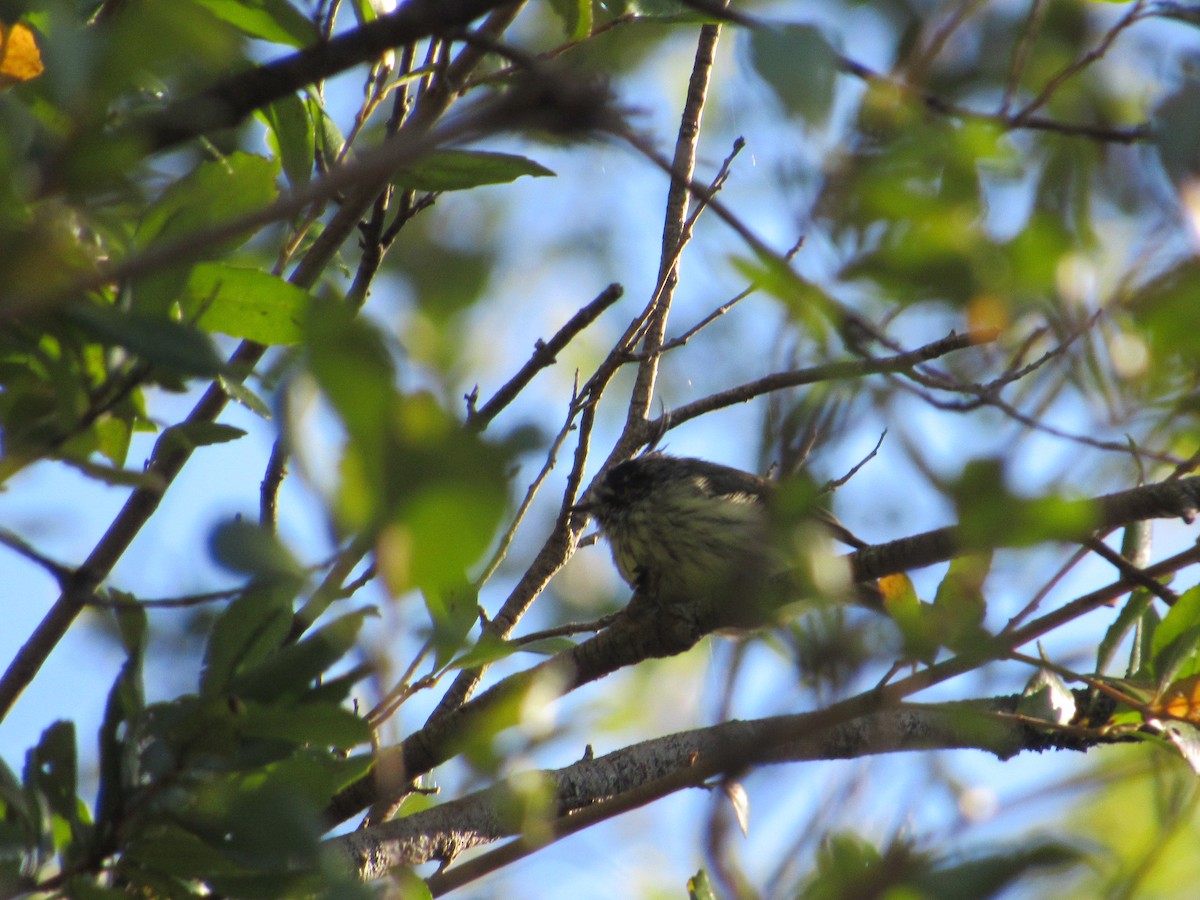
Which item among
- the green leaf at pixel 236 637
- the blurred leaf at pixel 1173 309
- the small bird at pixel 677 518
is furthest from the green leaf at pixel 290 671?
the small bird at pixel 677 518

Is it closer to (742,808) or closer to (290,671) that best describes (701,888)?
(742,808)

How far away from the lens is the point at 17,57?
176 centimetres

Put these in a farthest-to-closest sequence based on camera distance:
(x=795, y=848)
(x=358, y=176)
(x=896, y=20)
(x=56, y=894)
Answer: (x=56, y=894)
(x=896, y=20)
(x=795, y=848)
(x=358, y=176)

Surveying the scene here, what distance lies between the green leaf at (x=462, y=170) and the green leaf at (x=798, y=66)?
0.82 meters

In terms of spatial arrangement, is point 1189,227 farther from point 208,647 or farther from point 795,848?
point 208,647

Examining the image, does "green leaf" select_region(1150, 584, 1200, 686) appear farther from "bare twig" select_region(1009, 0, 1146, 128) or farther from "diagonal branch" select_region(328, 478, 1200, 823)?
"bare twig" select_region(1009, 0, 1146, 128)

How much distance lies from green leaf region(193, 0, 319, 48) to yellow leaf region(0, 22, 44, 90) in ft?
0.98

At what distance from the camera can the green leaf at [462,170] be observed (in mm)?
2141

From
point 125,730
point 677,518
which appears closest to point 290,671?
point 125,730

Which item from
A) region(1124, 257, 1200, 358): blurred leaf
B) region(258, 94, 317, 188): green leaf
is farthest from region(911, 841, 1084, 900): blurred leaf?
region(258, 94, 317, 188): green leaf

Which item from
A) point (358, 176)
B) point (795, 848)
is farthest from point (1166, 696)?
point (358, 176)

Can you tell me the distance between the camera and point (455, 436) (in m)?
0.95

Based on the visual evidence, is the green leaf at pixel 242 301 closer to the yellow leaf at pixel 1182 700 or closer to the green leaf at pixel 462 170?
the green leaf at pixel 462 170

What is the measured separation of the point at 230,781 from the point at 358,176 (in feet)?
2.89
